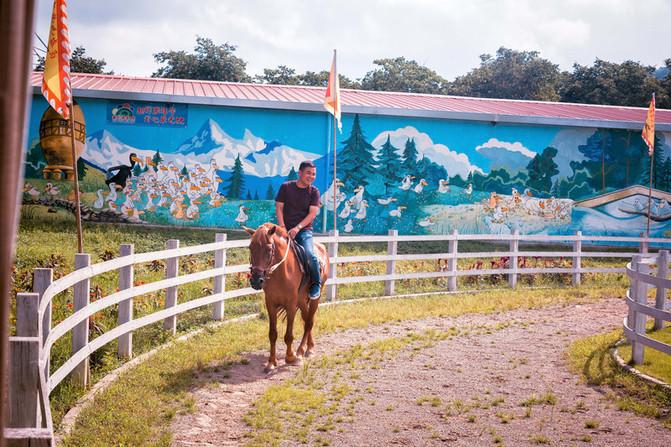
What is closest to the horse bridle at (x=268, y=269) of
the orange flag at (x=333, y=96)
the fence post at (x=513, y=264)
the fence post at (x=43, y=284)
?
the fence post at (x=43, y=284)

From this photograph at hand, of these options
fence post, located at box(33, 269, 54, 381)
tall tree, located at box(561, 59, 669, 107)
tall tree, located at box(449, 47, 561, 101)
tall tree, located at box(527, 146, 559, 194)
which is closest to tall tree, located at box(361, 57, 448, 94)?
tall tree, located at box(449, 47, 561, 101)

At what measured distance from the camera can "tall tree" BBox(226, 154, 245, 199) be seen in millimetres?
20688

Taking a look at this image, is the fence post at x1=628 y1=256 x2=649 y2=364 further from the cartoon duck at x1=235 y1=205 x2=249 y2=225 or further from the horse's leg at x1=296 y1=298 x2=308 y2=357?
the cartoon duck at x1=235 y1=205 x2=249 y2=225

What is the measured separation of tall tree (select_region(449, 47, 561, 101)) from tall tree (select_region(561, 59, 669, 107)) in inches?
175

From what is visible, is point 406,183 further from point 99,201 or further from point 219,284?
point 219,284

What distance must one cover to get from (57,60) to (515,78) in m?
46.0

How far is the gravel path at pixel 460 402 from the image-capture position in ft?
19.4

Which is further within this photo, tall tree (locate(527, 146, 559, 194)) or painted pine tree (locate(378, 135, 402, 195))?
tall tree (locate(527, 146, 559, 194))

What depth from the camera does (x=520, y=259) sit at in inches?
761

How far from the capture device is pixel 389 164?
21797 millimetres

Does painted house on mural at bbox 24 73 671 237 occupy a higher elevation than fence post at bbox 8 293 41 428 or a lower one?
higher

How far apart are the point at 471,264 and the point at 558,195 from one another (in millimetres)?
6125

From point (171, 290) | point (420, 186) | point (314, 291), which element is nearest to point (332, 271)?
point (171, 290)

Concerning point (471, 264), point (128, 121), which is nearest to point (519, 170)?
point (471, 264)
